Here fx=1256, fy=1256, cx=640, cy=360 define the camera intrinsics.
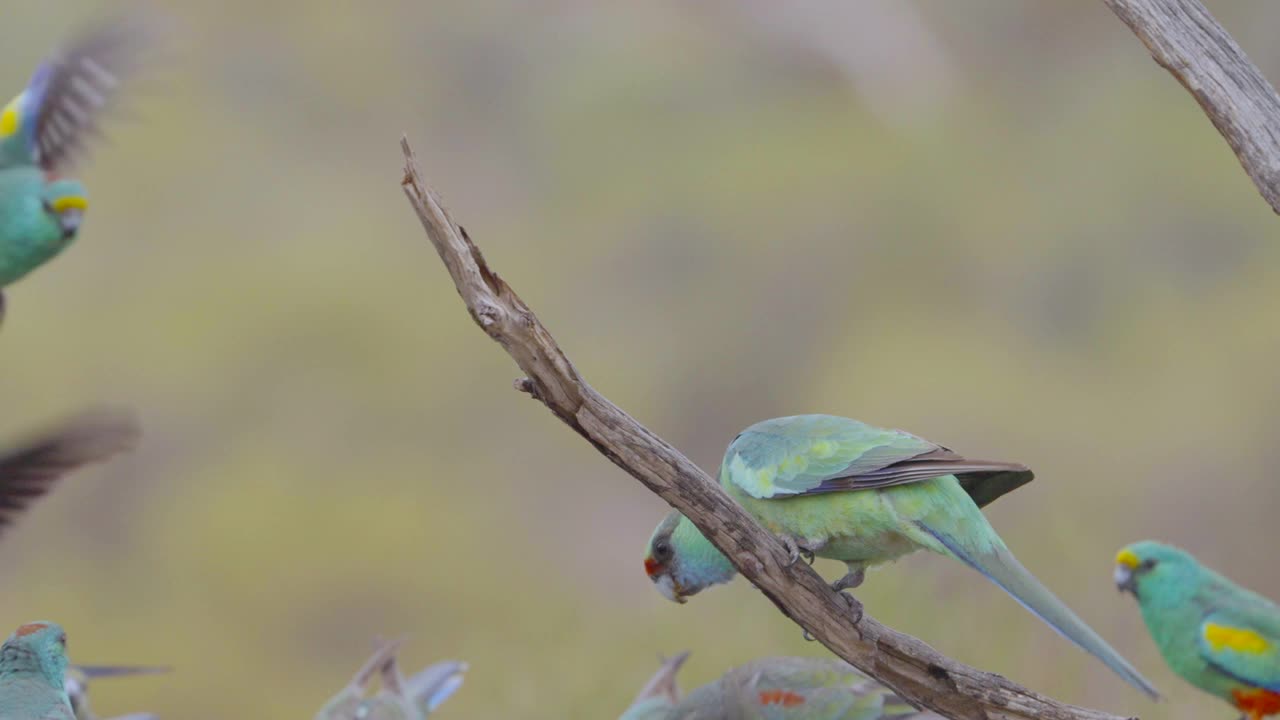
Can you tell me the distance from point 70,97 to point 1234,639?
5.10 m

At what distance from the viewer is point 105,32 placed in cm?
538

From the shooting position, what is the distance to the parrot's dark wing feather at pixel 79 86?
5.21 m

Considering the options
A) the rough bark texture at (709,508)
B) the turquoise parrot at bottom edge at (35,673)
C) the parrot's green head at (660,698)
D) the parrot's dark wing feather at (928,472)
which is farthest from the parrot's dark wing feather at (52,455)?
the parrot's dark wing feather at (928,472)

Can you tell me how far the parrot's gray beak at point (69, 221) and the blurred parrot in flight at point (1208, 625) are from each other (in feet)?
14.3

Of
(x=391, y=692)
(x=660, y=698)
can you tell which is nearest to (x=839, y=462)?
(x=660, y=698)

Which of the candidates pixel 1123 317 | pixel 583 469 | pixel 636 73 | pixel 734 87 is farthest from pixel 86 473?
pixel 1123 317

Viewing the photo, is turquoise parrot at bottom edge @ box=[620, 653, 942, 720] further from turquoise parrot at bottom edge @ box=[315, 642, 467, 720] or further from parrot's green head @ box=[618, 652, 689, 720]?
turquoise parrot at bottom edge @ box=[315, 642, 467, 720]

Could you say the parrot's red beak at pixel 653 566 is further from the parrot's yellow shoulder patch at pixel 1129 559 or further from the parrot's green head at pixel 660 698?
the parrot's yellow shoulder patch at pixel 1129 559

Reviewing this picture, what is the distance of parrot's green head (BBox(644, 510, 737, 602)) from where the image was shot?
3764mm

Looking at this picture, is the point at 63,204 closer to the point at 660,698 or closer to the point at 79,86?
the point at 79,86

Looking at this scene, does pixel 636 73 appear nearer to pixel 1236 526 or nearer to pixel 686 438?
pixel 686 438

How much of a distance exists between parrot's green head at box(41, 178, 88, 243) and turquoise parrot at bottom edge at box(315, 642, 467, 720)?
2051mm

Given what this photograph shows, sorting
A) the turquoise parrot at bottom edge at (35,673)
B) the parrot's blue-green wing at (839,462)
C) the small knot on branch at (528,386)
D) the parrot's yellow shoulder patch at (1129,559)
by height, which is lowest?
the parrot's yellow shoulder patch at (1129,559)

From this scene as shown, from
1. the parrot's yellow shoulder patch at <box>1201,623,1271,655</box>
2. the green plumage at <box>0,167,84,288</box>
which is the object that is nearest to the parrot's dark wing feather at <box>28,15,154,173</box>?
the green plumage at <box>0,167,84,288</box>
